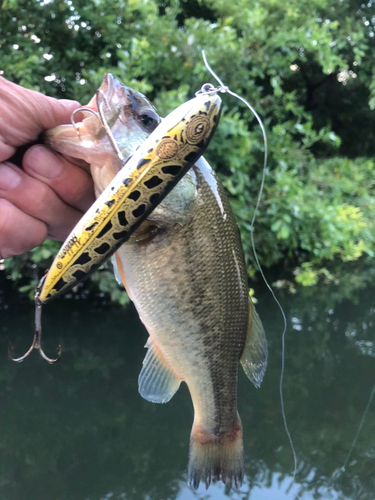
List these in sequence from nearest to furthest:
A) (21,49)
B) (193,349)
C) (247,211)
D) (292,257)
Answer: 1. (193,349)
2. (21,49)
3. (247,211)
4. (292,257)

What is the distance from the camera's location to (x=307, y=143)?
4.43 m

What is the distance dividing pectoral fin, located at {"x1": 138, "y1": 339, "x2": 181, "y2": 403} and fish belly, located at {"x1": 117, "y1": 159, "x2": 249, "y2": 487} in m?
0.02

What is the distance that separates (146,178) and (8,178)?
54 centimetres

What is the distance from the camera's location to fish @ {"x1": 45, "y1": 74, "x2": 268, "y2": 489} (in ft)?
2.71

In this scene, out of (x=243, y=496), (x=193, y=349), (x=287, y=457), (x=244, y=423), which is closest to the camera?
(x=193, y=349)

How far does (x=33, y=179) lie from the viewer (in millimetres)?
940

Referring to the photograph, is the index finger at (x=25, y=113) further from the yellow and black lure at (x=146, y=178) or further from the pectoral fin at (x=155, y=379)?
the pectoral fin at (x=155, y=379)

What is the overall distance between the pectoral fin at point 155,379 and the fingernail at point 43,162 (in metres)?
0.51

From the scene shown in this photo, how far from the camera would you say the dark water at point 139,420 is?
1845mm

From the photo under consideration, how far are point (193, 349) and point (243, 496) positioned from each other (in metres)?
1.36

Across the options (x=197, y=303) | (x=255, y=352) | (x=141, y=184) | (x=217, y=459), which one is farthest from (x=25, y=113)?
(x=217, y=459)

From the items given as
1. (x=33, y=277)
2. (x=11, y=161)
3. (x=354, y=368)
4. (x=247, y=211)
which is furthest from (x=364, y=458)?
(x=33, y=277)

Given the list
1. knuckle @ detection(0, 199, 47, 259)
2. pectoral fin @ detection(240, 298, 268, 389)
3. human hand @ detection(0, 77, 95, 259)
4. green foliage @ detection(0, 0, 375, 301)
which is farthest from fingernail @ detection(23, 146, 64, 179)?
green foliage @ detection(0, 0, 375, 301)

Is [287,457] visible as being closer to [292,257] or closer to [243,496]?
[243,496]
